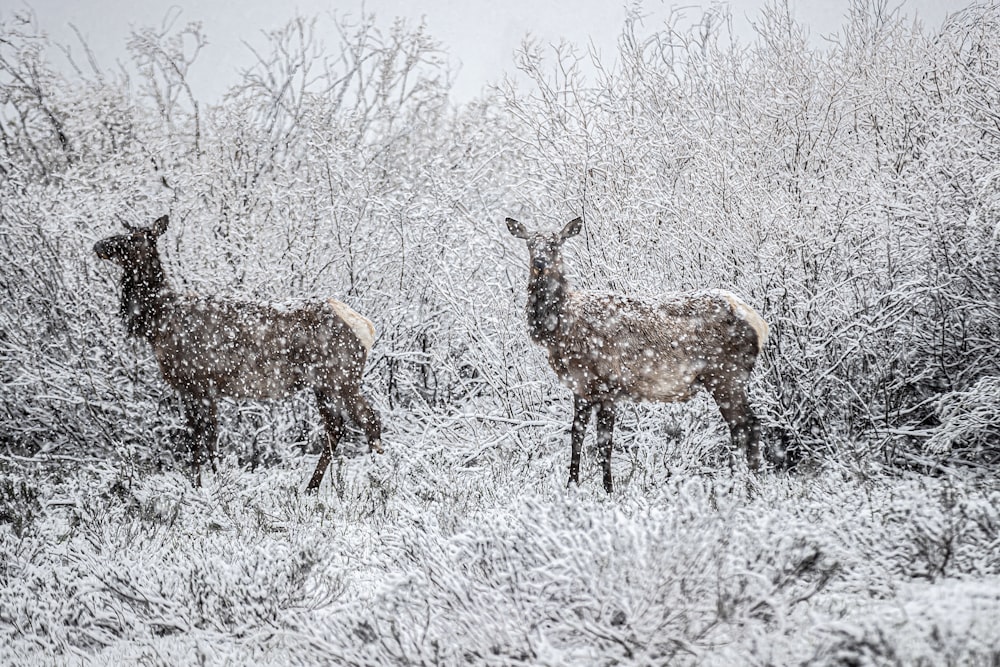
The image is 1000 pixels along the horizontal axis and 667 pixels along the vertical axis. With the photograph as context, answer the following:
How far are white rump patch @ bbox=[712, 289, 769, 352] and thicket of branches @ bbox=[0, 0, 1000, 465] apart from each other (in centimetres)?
51

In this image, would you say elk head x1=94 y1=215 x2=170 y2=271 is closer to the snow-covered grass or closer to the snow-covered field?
the snow-covered field

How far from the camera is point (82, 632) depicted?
3721 millimetres

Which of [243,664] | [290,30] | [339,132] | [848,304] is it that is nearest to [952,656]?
[243,664]

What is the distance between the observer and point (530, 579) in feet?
11.3

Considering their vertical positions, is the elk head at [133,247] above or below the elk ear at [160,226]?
below

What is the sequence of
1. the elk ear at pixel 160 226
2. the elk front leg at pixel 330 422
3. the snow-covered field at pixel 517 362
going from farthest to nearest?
the elk ear at pixel 160 226, the elk front leg at pixel 330 422, the snow-covered field at pixel 517 362

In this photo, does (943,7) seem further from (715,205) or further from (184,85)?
(184,85)

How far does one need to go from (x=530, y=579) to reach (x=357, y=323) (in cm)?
399

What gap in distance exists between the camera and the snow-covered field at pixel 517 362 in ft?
10.5

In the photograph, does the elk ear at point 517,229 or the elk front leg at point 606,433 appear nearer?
the elk front leg at point 606,433

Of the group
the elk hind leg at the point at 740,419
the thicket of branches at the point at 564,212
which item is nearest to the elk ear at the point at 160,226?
the thicket of branches at the point at 564,212

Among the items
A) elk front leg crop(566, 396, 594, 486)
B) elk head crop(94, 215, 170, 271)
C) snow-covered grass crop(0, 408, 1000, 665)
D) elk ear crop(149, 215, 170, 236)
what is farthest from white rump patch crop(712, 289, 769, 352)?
elk head crop(94, 215, 170, 271)

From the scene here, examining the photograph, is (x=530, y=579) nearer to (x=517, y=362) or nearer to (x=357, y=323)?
(x=357, y=323)

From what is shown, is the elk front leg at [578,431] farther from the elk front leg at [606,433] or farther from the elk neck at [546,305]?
the elk neck at [546,305]
